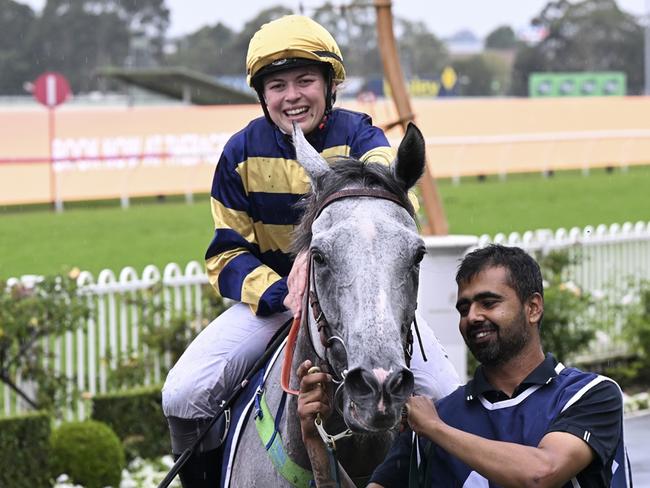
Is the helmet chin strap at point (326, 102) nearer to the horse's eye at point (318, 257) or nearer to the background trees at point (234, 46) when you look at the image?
the horse's eye at point (318, 257)

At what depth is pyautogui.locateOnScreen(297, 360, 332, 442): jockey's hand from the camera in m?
3.00

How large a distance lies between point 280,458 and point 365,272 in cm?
75

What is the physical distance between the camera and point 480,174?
83.9 feet

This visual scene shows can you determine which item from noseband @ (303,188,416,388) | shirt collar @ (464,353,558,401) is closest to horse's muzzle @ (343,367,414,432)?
noseband @ (303,188,416,388)

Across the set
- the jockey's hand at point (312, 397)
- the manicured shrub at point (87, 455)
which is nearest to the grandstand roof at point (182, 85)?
the manicured shrub at point (87, 455)

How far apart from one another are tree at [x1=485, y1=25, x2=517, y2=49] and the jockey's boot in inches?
2464

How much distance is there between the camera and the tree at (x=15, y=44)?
43031 mm

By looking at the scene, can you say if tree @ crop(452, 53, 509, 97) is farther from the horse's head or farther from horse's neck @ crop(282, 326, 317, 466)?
the horse's head

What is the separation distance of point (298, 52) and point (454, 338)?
4.56 meters

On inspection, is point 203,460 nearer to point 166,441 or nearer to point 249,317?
point 249,317

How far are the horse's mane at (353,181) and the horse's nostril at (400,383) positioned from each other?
0.56 meters

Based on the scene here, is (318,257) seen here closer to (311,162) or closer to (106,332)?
(311,162)

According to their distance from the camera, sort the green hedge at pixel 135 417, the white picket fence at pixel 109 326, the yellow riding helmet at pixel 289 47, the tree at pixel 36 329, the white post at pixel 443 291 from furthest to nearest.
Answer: the white picket fence at pixel 109 326 → the white post at pixel 443 291 → the green hedge at pixel 135 417 → the tree at pixel 36 329 → the yellow riding helmet at pixel 289 47

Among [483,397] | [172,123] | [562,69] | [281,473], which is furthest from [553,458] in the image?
[562,69]
